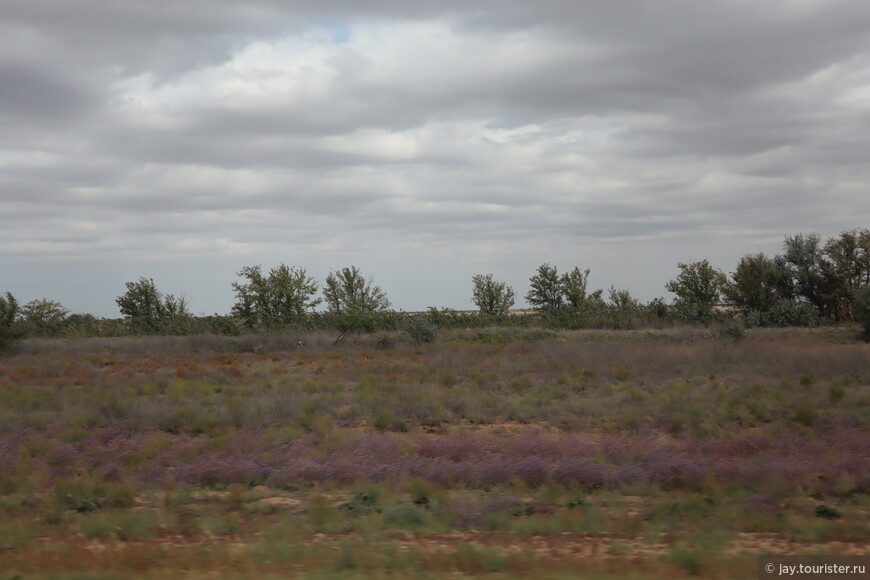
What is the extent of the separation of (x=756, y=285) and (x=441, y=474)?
4901cm

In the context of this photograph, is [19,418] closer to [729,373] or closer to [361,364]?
[361,364]

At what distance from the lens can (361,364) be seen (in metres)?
27.8

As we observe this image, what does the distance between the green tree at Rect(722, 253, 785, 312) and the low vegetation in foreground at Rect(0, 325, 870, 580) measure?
30493 mm

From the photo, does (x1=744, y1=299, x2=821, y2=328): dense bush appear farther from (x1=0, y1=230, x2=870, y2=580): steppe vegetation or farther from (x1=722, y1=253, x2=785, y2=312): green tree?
(x1=0, y1=230, x2=870, y2=580): steppe vegetation

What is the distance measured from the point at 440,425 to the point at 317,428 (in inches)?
120

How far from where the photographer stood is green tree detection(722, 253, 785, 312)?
5181cm

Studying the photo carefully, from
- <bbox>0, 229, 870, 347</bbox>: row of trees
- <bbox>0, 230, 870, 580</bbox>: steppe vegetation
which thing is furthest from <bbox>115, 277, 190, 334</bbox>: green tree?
<bbox>0, 230, 870, 580</bbox>: steppe vegetation

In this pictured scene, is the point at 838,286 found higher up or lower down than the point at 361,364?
higher up

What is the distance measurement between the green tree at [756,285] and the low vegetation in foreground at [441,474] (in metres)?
30.5

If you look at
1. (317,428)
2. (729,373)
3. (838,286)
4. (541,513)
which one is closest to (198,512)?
(541,513)

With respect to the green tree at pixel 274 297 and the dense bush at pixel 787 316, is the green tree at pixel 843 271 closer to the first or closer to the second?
the dense bush at pixel 787 316

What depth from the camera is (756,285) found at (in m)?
52.2

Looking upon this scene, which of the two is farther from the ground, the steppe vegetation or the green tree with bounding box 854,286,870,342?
the green tree with bounding box 854,286,870,342

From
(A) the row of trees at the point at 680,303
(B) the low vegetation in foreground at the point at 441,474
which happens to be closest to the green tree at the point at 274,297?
(A) the row of trees at the point at 680,303
